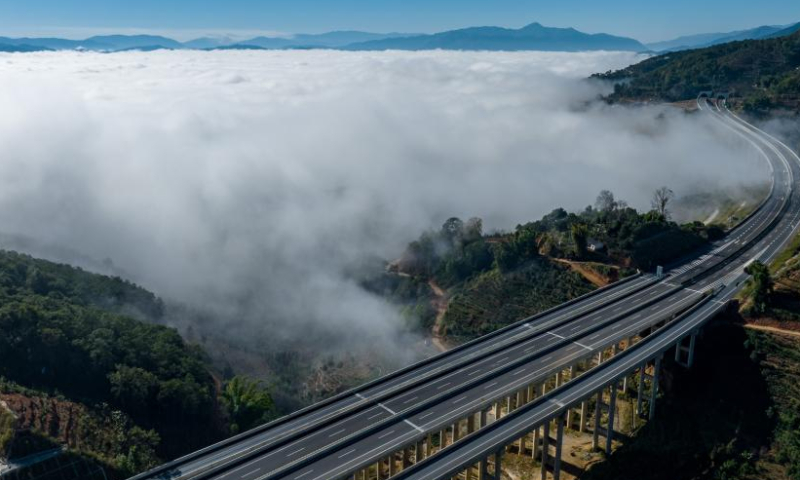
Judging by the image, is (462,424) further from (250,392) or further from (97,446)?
(97,446)

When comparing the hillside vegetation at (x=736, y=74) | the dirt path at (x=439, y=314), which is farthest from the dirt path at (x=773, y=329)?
the hillside vegetation at (x=736, y=74)

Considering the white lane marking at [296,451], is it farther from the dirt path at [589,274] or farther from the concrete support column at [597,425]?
the dirt path at [589,274]

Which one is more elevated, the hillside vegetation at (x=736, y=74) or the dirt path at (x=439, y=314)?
the hillside vegetation at (x=736, y=74)

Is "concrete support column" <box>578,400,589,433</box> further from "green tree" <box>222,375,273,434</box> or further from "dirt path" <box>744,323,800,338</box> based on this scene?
"green tree" <box>222,375,273,434</box>

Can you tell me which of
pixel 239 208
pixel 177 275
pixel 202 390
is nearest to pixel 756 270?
pixel 202 390

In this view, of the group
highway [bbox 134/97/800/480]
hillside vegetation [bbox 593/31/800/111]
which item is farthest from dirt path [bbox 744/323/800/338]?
hillside vegetation [bbox 593/31/800/111]

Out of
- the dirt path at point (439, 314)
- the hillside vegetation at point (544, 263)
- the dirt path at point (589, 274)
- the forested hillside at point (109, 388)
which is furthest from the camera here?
the dirt path at point (439, 314)

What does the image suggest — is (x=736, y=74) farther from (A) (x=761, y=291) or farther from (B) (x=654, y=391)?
(B) (x=654, y=391)
